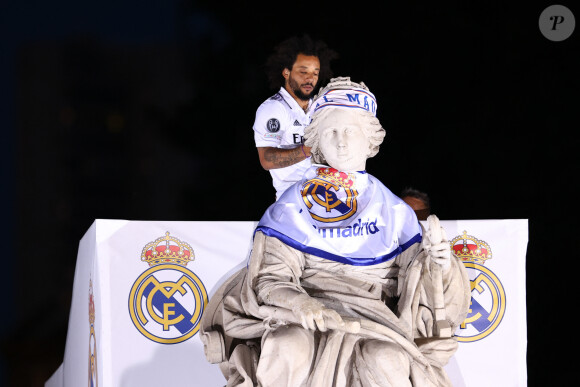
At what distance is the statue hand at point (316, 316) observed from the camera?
354 centimetres

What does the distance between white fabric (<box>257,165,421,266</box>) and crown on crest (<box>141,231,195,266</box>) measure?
2.63ft

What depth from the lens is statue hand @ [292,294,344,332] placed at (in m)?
3.54

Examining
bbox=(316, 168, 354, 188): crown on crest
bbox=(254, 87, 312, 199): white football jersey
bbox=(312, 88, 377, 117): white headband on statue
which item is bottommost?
bbox=(316, 168, 354, 188): crown on crest

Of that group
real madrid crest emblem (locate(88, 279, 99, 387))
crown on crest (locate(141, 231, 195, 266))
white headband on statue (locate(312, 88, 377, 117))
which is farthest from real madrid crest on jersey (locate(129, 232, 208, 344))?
white headband on statue (locate(312, 88, 377, 117))

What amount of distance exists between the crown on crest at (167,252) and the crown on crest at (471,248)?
120cm

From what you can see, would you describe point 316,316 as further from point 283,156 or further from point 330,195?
point 283,156

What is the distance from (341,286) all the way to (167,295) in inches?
42.3

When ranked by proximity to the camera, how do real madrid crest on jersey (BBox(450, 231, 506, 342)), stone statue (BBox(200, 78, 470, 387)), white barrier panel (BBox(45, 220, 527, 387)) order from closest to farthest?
stone statue (BBox(200, 78, 470, 387)), white barrier panel (BBox(45, 220, 527, 387)), real madrid crest on jersey (BBox(450, 231, 506, 342))

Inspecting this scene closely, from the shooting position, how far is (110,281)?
457 cm

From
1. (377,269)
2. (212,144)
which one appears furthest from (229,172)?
(377,269)

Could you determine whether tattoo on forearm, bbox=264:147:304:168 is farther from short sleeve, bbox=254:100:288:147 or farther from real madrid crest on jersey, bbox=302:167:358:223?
real madrid crest on jersey, bbox=302:167:358:223

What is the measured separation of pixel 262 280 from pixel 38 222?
3.25 meters

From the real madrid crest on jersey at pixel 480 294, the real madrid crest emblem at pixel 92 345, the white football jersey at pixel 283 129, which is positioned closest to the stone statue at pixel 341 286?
the real madrid crest emblem at pixel 92 345

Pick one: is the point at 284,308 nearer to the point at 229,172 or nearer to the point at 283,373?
the point at 283,373
